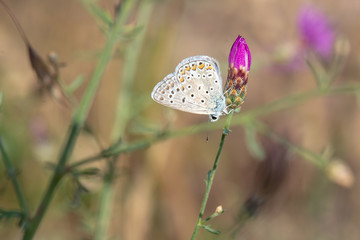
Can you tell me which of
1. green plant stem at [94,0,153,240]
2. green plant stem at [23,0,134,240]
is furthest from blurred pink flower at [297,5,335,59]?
green plant stem at [23,0,134,240]

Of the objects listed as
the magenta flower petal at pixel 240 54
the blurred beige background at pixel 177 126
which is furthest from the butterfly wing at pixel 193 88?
the blurred beige background at pixel 177 126

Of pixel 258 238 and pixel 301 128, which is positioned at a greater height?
pixel 301 128

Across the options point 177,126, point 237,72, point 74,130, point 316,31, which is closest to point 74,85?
point 74,130

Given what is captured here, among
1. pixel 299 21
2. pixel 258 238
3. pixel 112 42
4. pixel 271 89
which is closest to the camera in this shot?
pixel 112 42

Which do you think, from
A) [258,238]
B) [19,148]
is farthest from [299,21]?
[19,148]

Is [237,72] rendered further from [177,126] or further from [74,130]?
[177,126]

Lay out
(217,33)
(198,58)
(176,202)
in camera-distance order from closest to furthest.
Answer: (198,58) → (176,202) → (217,33)

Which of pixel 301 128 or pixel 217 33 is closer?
pixel 301 128

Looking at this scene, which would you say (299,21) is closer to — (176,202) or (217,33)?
(176,202)
